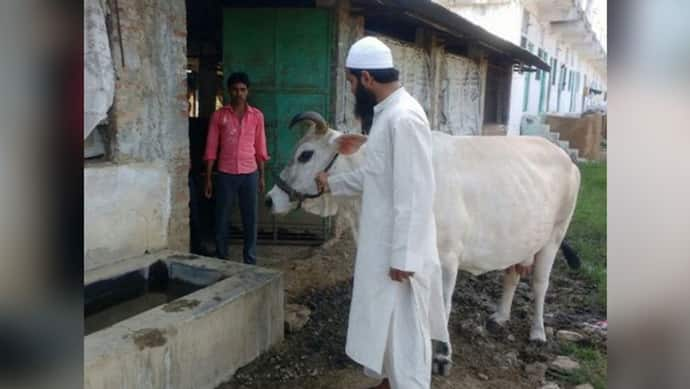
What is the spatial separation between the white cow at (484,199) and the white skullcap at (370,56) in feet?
1.72

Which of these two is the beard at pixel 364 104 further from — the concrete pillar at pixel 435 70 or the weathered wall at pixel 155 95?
the concrete pillar at pixel 435 70

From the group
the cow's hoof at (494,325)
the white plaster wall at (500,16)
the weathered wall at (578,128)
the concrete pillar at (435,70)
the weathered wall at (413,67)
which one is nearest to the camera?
the cow's hoof at (494,325)

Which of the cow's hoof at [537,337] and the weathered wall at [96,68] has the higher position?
the weathered wall at [96,68]

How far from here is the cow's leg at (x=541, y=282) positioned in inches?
154

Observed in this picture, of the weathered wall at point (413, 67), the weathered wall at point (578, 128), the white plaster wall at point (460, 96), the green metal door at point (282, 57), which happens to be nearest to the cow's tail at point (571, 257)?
the green metal door at point (282, 57)

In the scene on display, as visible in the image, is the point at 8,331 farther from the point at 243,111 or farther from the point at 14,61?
the point at 243,111

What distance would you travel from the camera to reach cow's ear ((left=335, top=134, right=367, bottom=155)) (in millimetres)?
3064

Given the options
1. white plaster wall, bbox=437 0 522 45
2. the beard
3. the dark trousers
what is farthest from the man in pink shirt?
white plaster wall, bbox=437 0 522 45

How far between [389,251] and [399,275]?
0.12 m

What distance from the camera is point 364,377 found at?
329 cm

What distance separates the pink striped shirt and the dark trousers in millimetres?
78

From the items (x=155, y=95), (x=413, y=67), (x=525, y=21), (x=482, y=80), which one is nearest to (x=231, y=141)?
(x=155, y=95)

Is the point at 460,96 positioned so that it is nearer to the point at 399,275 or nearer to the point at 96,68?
the point at 96,68

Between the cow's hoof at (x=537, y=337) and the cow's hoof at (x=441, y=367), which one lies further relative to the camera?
the cow's hoof at (x=537, y=337)
